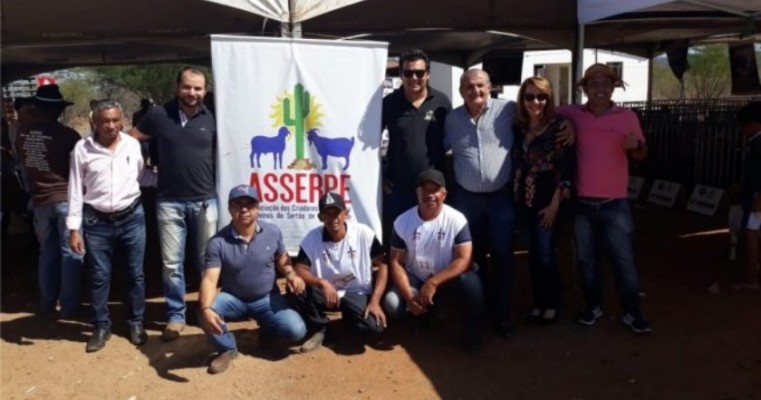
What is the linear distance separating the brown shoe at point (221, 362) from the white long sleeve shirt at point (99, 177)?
1.18 meters

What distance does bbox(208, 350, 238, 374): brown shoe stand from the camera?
4340mm

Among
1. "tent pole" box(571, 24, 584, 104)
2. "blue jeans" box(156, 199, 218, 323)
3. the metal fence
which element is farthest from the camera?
the metal fence

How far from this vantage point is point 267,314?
454 centimetres

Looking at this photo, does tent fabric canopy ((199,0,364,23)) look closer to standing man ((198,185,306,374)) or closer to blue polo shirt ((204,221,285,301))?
standing man ((198,185,306,374))

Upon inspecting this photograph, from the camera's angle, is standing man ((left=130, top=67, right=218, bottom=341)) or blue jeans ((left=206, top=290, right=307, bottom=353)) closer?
blue jeans ((left=206, top=290, right=307, bottom=353))

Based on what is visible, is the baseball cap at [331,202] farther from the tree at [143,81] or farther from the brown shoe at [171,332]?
the tree at [143,81]

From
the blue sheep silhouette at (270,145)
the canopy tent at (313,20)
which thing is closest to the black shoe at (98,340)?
the blue sheep silhouette at (270,145)

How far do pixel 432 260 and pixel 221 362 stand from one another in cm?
145

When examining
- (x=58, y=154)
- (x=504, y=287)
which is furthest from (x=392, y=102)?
(x=58, y=154)

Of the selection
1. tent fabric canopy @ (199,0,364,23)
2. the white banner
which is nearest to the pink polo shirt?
the white banner

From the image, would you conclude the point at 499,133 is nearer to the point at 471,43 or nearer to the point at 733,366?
the point at 733,366

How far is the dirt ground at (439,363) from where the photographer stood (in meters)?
4.10

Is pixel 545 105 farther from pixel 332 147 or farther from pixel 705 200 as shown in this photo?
pixel 705 200

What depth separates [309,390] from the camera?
4.14 meters
